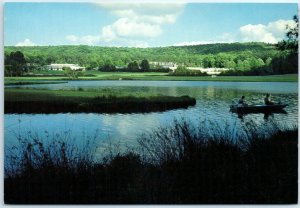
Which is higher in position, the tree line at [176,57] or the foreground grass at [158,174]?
the tree line at [176,57]

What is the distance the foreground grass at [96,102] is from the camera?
5918 millimetres

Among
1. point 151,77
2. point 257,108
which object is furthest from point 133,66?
point 257,108

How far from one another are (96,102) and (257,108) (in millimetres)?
1814

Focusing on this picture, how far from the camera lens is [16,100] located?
19.0 feet

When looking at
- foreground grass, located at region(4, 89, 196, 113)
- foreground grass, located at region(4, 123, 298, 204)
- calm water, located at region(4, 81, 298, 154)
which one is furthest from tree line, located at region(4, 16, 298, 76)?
foreground grass, located at region(4, 123, 298, 204)

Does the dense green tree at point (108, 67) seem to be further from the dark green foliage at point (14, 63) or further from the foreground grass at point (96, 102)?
the dark green foliage at point (14, 63)

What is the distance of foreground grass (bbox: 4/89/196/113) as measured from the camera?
19.4ft

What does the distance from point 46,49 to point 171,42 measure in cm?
139

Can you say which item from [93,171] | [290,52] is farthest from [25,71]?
[290,52]

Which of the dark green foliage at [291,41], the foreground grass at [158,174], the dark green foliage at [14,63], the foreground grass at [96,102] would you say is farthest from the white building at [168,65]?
the dark green foliage at [14,63]

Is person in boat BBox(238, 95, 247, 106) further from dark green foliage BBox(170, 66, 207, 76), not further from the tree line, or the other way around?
dark green foliage BBox(170, 66, 207, 76)

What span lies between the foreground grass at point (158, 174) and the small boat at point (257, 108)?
30 centimetres

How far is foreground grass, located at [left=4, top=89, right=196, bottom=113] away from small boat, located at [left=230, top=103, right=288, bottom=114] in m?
0.47

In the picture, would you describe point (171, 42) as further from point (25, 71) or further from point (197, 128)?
point (25, 71)
